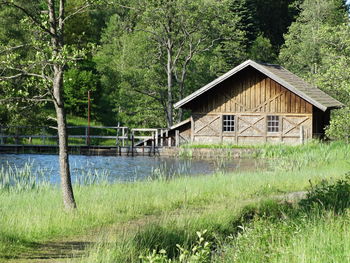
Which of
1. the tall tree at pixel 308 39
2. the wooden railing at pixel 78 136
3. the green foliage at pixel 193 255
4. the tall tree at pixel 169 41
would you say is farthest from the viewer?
the tall tree at pixel 308 39

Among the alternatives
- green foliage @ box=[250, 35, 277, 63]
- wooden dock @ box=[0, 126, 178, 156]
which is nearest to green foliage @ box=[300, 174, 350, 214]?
wooden dock @ box=[0, 126, 178, 156]

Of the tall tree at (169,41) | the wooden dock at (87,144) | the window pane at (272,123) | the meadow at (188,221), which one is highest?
the tall tree at (169,41)

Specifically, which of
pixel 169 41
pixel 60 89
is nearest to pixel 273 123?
pixel 169 41

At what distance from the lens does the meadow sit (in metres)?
8.10

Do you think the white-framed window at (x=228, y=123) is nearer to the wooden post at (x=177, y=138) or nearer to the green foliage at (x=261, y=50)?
the wooden post at (x=177, y=138)

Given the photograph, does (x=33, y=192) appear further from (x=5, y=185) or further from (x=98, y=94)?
(x=98, y=94)

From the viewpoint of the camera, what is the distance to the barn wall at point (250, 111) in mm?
36688

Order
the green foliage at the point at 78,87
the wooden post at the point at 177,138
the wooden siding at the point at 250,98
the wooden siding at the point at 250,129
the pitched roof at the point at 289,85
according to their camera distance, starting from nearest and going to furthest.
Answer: the pitched roof at the point at 289,85, the wooden siding at the point at 250,129, the wooden siding at the point at 250,98, the wooden post at the point at 177,138, the green foliage at the point at 78,87

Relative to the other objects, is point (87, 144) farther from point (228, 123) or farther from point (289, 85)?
point (289, 85)

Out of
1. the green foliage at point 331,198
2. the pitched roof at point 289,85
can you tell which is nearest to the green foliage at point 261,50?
the pitched roof at point 289,85

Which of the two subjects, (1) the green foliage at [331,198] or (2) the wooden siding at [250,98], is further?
(2) the wooden siding at [250,98]

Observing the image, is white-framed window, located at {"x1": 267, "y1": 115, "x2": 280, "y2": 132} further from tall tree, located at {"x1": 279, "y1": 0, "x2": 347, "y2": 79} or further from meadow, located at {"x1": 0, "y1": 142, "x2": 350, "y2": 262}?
meadow, located at {"x1": 0, "y1": 142, "x2": 350, "y2": 262}

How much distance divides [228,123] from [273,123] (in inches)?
110

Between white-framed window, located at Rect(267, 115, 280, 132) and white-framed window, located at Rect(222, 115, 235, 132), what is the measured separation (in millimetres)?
2218
